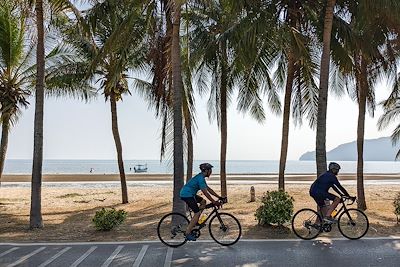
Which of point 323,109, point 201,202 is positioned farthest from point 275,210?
point 323,109

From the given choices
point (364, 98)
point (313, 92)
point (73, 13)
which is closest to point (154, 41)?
point (73, 13)

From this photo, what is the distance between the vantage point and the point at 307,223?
955 cm

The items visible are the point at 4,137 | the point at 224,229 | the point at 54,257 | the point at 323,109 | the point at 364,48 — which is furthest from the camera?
the point at 4,137

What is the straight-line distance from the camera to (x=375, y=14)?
11.9 m

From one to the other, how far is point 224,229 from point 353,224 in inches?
115

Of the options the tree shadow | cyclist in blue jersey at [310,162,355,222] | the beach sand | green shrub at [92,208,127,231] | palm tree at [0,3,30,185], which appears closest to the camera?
cyclist in blue jersey at [310,162,355,222]

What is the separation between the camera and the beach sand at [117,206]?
10219 millimetres

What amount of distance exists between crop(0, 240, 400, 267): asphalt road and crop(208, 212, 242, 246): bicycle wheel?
176mm

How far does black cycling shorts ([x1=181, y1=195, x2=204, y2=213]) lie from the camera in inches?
343

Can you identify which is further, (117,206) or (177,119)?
(117,206)

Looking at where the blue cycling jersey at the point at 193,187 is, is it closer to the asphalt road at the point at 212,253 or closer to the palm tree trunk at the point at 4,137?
the asphalt road at the point at 212,253

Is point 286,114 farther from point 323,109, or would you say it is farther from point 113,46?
point 113,46

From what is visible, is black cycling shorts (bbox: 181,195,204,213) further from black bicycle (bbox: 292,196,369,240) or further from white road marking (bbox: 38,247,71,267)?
white road marking (bbox: 38,247,71,267)

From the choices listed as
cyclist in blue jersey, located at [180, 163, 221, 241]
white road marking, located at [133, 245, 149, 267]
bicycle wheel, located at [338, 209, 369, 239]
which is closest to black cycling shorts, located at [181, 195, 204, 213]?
cyclist in blue jersey, located at [180, 163, 221, 241]
